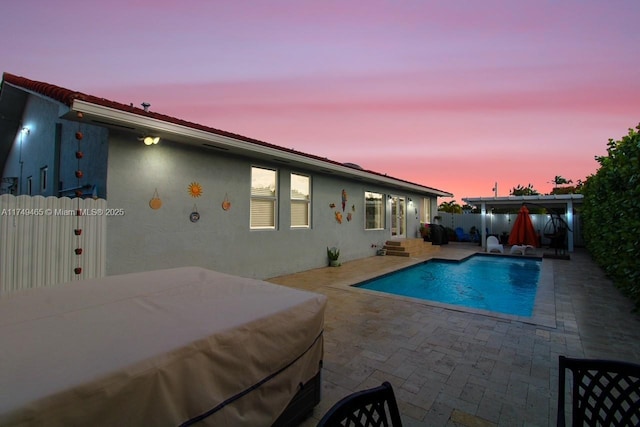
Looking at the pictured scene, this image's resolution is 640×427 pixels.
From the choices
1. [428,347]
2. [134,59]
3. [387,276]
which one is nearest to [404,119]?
[387,276]

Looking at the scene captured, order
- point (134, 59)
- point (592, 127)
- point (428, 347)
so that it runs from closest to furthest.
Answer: point (428, 347), point (134, 59), point (592, 127)

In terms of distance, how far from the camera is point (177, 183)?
5.72 meters

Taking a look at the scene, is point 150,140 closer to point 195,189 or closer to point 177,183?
point 177,183

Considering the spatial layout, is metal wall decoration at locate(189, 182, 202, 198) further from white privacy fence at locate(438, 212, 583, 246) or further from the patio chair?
the patio chair

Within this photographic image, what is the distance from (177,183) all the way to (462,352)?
5414 millimetres

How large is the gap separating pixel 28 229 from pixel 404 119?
11134 millimetres

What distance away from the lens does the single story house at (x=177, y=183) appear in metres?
4.91

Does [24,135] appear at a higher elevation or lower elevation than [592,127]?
lower

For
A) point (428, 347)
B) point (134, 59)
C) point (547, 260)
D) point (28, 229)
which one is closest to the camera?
point (428, 347)

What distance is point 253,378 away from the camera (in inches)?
69.7

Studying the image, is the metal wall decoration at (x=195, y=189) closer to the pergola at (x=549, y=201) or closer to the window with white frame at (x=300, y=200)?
the window with white frame at (x=300, y=200)

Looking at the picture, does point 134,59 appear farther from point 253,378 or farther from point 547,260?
point 547,260

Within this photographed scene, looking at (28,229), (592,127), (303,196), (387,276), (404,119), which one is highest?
(404,119)

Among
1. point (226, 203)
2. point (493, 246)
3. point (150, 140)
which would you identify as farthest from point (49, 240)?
point (493, 246)
